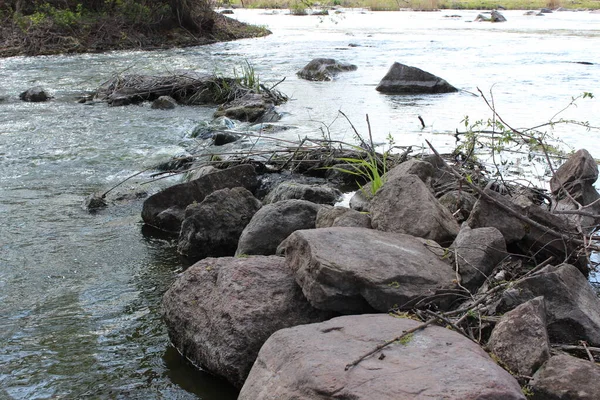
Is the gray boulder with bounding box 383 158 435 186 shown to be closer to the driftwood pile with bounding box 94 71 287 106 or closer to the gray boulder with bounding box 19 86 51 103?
the driftwood pile with bounding box 94 71 287 106

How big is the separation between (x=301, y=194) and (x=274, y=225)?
105cm

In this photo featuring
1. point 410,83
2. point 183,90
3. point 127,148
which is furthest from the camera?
point 410,83

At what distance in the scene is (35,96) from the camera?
11445mm

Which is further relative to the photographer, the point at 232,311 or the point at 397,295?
the point at 232,311

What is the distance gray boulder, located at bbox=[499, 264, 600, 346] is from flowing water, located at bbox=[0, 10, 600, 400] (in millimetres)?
1502

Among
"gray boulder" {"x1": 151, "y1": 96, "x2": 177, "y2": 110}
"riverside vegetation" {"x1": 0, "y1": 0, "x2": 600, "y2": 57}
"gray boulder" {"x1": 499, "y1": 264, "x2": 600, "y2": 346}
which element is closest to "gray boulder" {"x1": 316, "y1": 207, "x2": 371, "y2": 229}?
"gray boulder" {"x1": 499, "y1": 264, "x2": 600, "y2": 346}

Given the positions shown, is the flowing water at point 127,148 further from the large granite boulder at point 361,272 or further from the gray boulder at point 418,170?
the gray boulder at point 418,170

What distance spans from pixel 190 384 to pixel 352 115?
717cm

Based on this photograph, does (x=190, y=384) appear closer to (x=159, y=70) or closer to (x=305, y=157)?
(x=305, y=157)

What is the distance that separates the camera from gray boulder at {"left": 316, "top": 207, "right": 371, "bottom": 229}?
13.9ft

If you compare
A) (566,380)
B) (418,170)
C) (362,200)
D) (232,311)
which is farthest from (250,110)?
(566,380)

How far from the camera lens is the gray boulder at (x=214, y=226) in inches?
197

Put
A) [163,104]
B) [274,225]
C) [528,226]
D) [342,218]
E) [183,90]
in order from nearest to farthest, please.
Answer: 1. [528,226]
2. [342,218]
3. [274,225]
4. [163,104]
5. [183,90]

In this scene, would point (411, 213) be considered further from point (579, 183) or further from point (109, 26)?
point (109, 26)
